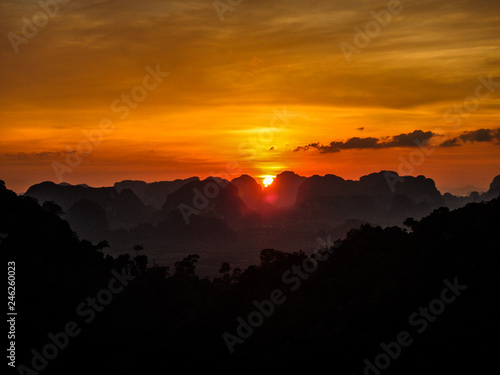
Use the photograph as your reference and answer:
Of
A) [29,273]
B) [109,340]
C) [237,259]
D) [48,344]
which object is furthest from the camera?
[237,259]

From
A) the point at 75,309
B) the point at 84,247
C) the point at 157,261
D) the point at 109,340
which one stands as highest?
the point at 157,261

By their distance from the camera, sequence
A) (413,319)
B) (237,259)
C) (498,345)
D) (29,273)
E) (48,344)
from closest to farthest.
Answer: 1. (498,345)
2. (413,319)
3. (48,344)
4. (29,273)
5. (237,259)

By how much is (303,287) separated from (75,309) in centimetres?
2644

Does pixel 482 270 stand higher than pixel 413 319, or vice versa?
pixel 482 270

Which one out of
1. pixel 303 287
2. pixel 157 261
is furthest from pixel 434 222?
pixel 157 261

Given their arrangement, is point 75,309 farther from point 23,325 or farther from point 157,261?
point 157,261

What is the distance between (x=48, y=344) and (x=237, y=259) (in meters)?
150

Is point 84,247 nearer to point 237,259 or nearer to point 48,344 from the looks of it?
point 48,344

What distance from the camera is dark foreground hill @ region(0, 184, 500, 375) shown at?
121 feet

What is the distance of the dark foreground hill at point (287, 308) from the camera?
3684cm

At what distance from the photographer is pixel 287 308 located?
5044cm

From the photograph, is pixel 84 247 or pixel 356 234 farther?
pixel 84 247

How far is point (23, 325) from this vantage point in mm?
49719

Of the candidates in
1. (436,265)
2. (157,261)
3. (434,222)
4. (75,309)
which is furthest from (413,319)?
(157,261)
